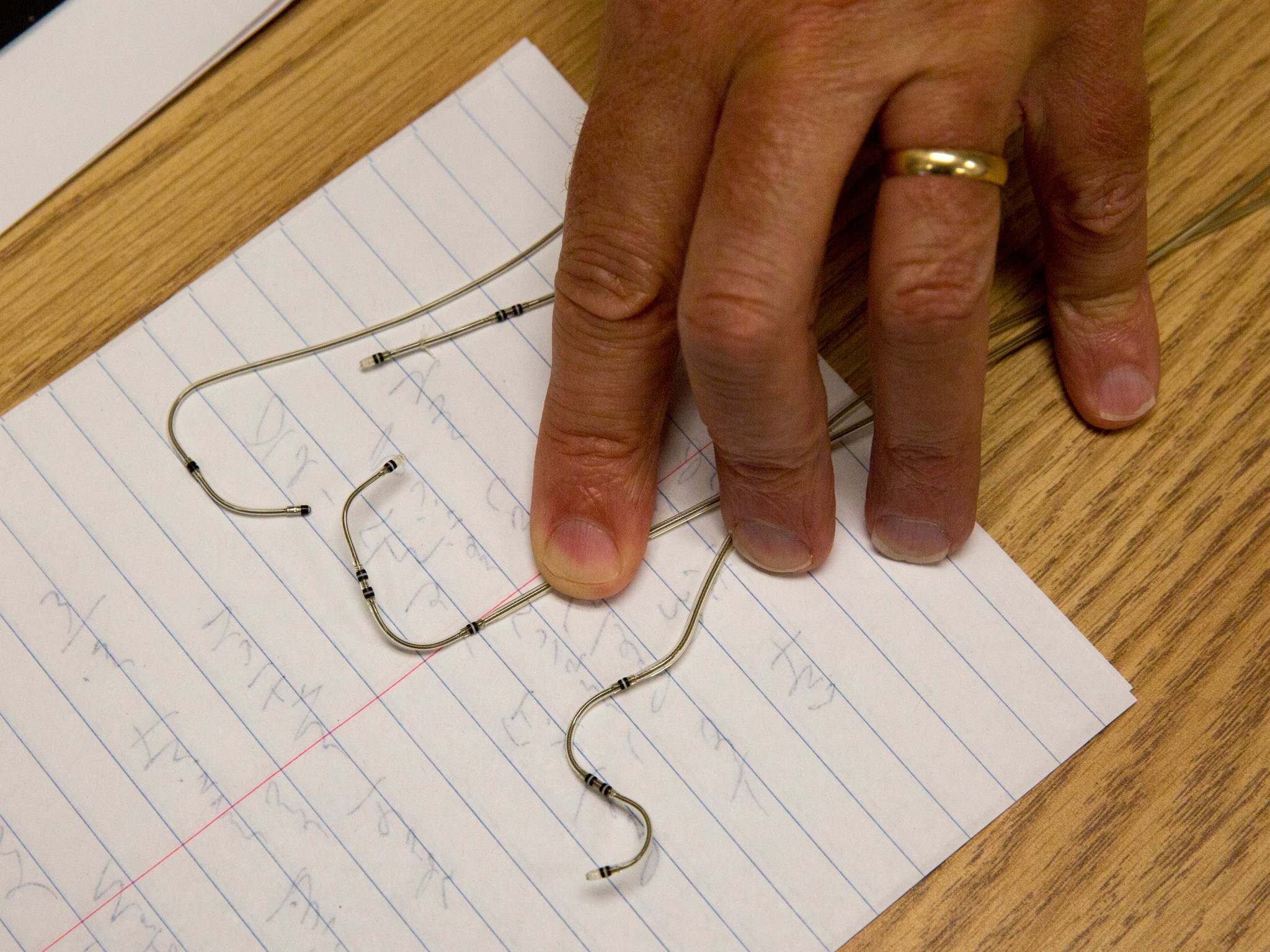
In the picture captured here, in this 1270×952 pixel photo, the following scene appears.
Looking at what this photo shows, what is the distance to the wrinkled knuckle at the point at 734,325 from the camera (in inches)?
22.0

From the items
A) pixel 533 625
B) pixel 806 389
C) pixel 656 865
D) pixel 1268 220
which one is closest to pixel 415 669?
pixel 533 625

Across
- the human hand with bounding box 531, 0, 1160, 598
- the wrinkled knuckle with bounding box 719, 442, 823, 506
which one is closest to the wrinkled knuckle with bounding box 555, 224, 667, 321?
the human hand with bounding box 531, 0, 1160, 598

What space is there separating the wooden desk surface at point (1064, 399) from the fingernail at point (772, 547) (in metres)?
0.13

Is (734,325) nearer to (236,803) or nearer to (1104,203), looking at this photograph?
(1104,203)

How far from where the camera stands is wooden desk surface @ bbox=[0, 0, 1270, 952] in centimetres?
65

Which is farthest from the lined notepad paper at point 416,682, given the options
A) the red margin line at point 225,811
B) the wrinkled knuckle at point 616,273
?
the wrinkled knuckle at point 616,273

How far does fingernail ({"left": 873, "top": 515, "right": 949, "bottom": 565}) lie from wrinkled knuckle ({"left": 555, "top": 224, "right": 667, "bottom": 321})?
213 mm

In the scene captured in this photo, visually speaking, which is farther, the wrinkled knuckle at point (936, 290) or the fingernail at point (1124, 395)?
the fingernail at point (1124, 395)

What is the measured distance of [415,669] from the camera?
0.69 metres

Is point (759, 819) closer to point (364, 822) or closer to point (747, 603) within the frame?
point (747, 603)

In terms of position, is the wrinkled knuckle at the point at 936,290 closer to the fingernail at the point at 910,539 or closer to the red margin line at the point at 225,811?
the fingernail at the point at 910,539

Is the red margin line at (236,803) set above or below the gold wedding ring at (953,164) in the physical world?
below

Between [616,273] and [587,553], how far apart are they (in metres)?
0.18

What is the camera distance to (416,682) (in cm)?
69
